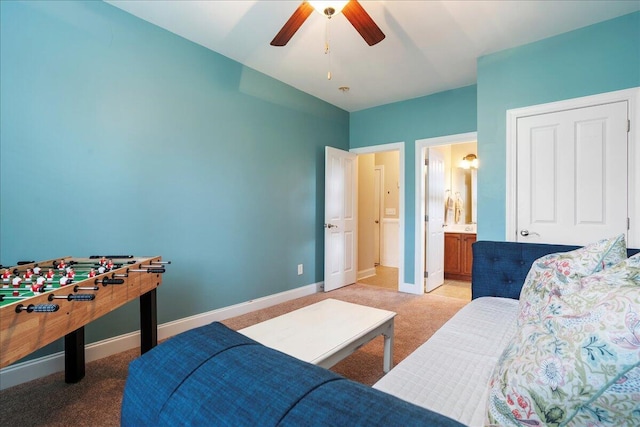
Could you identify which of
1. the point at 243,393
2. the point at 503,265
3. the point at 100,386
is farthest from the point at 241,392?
the point at 503,265

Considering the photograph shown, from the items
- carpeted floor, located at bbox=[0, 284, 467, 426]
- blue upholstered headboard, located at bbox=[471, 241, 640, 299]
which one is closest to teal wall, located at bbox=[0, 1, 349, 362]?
carpeted floor, located at bbox=[0, 284, 467, 426]

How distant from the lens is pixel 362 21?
192 centimetres

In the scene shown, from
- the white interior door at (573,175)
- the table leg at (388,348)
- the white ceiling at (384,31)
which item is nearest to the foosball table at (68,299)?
the table leg at (388,348)

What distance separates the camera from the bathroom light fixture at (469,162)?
5.45m

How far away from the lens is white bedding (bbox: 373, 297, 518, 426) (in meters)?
0.96

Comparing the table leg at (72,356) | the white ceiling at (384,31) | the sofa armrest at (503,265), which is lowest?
the table leg at (72,356)

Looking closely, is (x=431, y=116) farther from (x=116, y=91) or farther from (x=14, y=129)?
(x=14, y=129)

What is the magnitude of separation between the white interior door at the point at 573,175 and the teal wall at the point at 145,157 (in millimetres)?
2461

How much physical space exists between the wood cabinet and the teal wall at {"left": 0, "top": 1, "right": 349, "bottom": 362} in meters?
2.64

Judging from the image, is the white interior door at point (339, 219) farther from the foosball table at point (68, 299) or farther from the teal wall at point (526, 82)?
the foosball table at point (68, 299)

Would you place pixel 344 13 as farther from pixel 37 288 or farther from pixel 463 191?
pixel 463 191

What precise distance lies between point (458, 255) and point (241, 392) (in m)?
5.06

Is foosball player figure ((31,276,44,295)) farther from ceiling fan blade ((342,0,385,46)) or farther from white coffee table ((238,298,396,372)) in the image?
ceiling fan blade ((342,0,385,46))

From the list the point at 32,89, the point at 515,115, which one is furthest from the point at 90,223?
the point at 515,115
